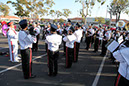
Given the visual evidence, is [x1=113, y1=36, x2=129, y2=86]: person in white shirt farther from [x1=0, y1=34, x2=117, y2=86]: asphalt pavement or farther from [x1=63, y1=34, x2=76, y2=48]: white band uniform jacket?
[x1=63, y1=34, x2=76, y2=48]: white band uniform jacket

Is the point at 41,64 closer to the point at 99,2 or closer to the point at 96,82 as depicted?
the point at 96,82

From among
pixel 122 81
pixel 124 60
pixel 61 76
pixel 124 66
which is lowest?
pixel 61 76

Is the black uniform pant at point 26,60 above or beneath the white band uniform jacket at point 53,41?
beneath

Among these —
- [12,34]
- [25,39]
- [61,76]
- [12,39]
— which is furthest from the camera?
[12,39]

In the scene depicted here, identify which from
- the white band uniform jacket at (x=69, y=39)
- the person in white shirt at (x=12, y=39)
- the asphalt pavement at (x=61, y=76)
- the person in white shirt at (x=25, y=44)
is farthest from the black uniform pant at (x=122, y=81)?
the person in white shirt at (x=12, y=39)

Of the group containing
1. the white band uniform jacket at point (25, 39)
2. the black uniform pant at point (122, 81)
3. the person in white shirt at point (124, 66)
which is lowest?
the black uniform pant at point (122, 81)

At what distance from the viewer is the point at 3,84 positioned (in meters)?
3.68

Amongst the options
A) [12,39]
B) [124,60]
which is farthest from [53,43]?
[12,39]

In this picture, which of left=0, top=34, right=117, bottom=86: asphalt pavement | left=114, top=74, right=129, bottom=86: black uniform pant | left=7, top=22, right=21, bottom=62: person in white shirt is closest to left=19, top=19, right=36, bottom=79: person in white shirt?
left=0, top=34, right=117, bottom=86: asphalt pavement

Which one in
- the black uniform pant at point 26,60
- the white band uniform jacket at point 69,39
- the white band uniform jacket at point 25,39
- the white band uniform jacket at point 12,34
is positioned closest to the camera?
the white band uniform jacket at point 25,39

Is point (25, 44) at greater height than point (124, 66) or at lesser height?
greater

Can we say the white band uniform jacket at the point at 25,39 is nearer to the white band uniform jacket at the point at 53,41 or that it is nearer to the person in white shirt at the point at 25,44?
the person in white shirt at the point at 25,44

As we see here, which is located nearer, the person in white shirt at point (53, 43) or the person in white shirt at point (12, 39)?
the person in white shirt at point (53, 43)

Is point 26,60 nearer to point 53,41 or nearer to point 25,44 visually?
point 25,44
